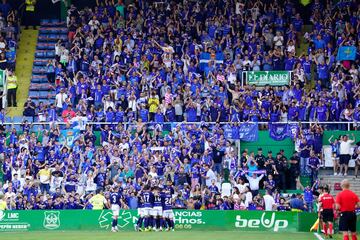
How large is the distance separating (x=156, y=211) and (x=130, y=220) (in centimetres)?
185

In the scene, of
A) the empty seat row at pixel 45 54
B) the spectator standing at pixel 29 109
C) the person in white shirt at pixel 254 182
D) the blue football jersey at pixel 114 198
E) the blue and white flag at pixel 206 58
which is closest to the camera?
the blue football jersey at pixel 114 198

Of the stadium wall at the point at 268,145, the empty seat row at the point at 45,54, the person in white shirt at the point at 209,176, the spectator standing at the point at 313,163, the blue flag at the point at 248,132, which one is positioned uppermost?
the empty seat row at the point at 45,54

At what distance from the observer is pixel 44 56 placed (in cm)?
5209

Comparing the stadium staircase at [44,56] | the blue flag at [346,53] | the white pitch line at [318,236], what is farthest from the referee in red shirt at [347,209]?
the stadium staircase at [44,56]

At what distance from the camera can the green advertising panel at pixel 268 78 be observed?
47.7 meters

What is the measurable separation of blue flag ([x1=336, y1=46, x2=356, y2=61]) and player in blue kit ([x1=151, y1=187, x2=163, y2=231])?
13.8 meters

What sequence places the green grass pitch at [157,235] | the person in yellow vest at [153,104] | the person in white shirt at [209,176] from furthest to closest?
1. the person in yellow vest at [153,104]
2. the person in white shirt at [209,176]
3. the green grass pitch at [157,235]

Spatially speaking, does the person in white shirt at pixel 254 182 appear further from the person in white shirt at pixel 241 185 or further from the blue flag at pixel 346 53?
the blue flag at pixel 346 53

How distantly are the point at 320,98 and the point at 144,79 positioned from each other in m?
8.24

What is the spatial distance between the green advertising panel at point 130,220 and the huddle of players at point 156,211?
1098 mm

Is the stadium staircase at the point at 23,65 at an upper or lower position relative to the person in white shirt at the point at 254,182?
upper

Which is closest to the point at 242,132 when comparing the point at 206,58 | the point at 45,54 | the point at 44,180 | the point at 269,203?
the point at 269,203

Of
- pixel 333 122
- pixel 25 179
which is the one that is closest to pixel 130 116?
pixel 25 179

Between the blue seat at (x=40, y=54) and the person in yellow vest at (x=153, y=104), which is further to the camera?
the blue seat at (x=40, y=54)
